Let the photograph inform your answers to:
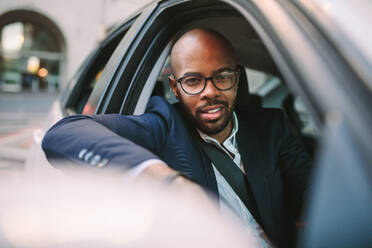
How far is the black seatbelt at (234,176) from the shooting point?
136cm

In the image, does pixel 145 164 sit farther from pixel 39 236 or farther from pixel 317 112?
pixel 317 112

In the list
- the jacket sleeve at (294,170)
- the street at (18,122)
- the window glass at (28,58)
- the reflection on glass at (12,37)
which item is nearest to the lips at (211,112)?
the jacket sleeve at (294,170)

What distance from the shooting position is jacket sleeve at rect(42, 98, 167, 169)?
84cm

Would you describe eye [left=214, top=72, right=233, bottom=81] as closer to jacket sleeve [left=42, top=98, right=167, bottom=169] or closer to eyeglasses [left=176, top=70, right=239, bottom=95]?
eyeglasses [left=176, top=70, right=239, bottom=95]

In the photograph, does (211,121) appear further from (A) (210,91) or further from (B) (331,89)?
(B) (331,89)

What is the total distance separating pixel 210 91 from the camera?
1384 millimetres

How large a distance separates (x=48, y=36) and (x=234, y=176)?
1796 centimetres

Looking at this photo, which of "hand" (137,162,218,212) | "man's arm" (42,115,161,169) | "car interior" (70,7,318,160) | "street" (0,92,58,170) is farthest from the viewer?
"street" (0,92,58,170)

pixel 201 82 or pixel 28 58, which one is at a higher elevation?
pixel 201 82

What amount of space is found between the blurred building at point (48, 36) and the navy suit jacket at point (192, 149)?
1439cm

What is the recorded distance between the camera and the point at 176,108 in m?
1.53

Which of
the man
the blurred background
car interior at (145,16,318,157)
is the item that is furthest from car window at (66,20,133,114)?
the blurred background

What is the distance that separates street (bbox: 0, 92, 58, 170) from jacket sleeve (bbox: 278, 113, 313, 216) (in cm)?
468

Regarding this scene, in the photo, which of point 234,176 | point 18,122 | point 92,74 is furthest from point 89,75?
point 18,122
